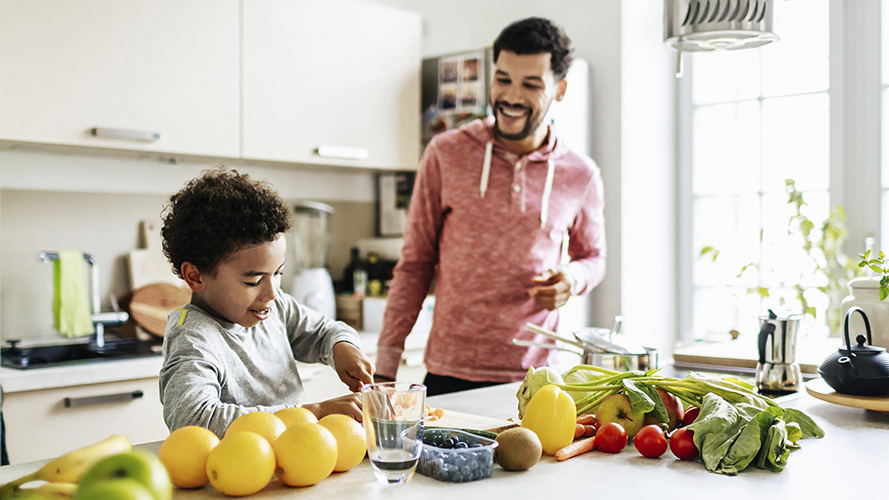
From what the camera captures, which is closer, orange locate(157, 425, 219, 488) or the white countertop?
orange locate(157, 425, 219, 488)

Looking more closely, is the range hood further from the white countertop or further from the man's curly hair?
the white countertop

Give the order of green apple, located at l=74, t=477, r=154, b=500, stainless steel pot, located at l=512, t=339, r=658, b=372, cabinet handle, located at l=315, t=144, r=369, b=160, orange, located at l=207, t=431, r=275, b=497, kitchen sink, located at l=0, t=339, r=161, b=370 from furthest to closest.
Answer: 1. cabinet handle, located at l=315, t=144, r=369, b=160
2. kitchen sink, located at l=0, t=339, r=161, b=370
3. stainless steel pot, located at l=512, t=339, r=658, b=372
4. orange, located at l=207, t=431, r=275, b=497
5. green apple, located at l=74, t=477, r=154, b=500

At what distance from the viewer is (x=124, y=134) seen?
7.81 ft

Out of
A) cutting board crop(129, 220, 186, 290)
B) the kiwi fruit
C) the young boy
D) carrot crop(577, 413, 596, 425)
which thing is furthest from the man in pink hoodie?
cutting board crop(129, 220, 186, 290)

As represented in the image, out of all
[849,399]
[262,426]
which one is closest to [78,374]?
[262,426]

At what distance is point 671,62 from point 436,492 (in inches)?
108

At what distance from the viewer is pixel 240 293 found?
1247 mm

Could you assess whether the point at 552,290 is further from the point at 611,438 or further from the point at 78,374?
the point at 78,374

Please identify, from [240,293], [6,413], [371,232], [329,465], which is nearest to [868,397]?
[329,465]

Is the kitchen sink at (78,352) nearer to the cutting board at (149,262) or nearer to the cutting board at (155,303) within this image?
the cutting board at (155,303)

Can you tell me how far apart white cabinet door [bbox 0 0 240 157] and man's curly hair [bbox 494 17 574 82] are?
1165 mm

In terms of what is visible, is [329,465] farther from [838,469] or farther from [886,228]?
[886,228]

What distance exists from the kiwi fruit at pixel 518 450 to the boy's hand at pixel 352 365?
0.44 m

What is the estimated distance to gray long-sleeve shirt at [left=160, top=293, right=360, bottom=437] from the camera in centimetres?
107
